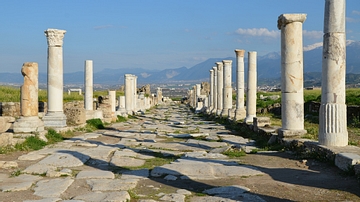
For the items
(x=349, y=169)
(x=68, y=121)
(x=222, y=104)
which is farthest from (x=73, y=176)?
(x=222, y=104)

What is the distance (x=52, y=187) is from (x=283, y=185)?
3514 mm

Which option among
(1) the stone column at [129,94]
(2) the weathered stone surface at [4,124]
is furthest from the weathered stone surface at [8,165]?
(1) the stone column at [129,94]

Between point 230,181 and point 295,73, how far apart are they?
511cm

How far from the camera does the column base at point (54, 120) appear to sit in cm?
1462

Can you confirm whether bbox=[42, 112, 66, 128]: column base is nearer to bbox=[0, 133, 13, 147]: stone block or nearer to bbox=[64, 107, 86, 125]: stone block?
bbox=[64, 107, 86, 125]: stone block

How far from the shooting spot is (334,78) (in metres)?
8.77

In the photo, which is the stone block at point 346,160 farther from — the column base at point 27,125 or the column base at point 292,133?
the column base at point 27,125

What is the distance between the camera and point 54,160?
9.02 metres

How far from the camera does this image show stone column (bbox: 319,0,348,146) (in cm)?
867

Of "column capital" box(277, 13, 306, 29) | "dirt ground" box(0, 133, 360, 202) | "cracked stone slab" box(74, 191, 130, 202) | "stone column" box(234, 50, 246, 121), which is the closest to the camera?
"cracked stone slab" box(74, 191, 130, 202)

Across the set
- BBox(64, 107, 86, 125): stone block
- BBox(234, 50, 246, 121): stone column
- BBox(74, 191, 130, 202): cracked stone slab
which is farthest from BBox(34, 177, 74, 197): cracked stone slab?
BBox(234, 50, 246, 121): stone column

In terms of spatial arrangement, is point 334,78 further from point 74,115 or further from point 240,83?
point 240,83

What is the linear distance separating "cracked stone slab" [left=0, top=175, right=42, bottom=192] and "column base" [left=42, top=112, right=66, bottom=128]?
7.29m

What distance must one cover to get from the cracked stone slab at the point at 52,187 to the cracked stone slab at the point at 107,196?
447mm
